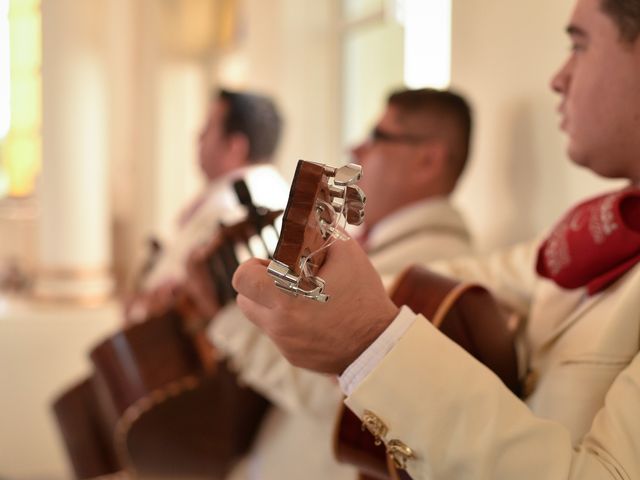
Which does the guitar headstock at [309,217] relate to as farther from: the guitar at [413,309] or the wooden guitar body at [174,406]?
the wooden guitar body at [174,406]

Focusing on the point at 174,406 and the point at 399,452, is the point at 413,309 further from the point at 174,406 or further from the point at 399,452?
the point at 174,406

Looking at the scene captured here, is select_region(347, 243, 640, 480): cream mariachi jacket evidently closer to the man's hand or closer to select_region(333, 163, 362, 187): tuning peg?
the man's hand

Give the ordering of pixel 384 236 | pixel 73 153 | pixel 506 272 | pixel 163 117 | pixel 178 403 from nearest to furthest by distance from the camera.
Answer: pixel 506 272 → pixel 384 236 → pixel 178 403 → pixel 73 153 → pixel 163 117

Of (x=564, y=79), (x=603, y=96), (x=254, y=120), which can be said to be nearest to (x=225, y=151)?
(x=254, y=120)

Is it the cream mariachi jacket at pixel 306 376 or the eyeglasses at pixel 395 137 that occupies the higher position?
the eyeglasses at pixel 395 137

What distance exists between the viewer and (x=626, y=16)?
4.01ft

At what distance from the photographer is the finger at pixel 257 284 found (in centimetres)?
91

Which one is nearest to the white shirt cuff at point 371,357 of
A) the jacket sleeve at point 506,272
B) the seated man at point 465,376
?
the seated man at point 465,376

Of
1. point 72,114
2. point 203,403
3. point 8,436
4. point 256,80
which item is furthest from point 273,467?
point 72,114

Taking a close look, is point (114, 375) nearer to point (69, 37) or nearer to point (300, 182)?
point (300, 182)

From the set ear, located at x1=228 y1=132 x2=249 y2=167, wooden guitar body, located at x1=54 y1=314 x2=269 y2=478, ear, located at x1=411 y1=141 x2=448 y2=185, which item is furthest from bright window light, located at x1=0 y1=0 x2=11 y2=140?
ear, located at x1=411 y1=141 x2=448 y2=185

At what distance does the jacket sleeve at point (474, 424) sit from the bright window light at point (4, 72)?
19.5ft

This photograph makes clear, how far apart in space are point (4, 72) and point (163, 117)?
1467 mm

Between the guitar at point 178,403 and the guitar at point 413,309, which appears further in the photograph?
the guitar at point 178,403
